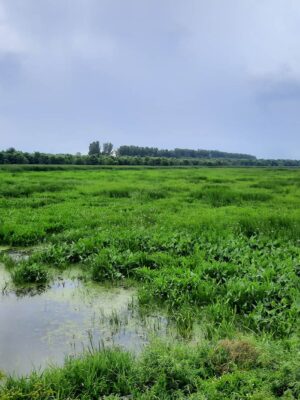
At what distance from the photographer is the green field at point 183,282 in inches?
165

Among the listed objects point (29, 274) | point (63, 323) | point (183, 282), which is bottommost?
point (63, 323)

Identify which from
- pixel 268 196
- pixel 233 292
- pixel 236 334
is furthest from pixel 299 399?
pixel 268 196

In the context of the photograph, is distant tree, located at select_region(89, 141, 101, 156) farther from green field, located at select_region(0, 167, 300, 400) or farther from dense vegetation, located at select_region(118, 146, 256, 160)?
green field, located at select_region(0, 167, 300, 400)

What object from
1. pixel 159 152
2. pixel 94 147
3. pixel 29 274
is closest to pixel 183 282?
pixel 29 274

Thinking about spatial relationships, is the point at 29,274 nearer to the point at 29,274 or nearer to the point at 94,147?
the point at 29,274

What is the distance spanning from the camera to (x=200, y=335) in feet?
18.3

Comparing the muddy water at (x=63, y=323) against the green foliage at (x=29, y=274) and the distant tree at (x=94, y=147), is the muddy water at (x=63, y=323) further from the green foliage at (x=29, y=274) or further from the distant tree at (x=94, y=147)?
the distant tree at (x=94, y=147)

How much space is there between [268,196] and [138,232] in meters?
10.4

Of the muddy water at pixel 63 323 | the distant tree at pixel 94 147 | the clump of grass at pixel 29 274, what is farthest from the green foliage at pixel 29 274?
the distant tree at pixel 94 147

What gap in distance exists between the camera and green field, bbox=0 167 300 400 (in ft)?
13.8

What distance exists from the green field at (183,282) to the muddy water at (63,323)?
0.36 meters

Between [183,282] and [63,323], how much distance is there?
7.46 feet

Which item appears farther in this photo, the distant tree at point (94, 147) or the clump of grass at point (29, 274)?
the distant tree at point (94, 147)

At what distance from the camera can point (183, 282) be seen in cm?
705
